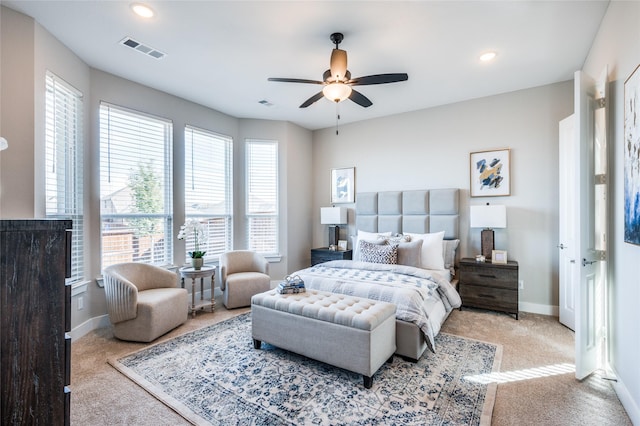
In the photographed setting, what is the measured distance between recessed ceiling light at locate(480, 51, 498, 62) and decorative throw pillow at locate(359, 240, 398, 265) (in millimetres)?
2364

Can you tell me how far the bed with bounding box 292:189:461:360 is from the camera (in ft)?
8.91

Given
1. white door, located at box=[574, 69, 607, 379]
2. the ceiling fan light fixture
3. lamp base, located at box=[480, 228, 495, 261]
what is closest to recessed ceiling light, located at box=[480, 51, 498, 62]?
white door, located at box=[574, 69, 607, 379]

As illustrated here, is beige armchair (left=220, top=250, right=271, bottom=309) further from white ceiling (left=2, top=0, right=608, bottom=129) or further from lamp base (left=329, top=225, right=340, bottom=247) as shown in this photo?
white ceiling (left=2, top=0, right=608, bottom=129)

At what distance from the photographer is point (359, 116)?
515 centimetres

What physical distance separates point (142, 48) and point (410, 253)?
3.82 m

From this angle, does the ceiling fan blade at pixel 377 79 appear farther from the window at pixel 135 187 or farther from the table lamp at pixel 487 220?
the window at pixel 135 187

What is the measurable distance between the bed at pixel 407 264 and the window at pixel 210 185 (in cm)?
189

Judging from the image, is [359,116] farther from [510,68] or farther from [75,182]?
[75,182]

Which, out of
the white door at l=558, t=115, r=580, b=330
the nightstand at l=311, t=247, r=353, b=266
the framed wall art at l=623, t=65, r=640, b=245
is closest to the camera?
the framed wall art at l=623, t=65, r=640, b=245

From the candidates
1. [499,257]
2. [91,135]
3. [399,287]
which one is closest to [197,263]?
[91,135]

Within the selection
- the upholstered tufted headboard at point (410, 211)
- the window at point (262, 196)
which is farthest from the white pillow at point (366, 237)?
the window at point (262, 196)

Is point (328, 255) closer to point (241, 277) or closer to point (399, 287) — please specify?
point (241, 277)

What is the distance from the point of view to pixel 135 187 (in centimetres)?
387

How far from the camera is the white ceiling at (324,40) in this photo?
245 cm
